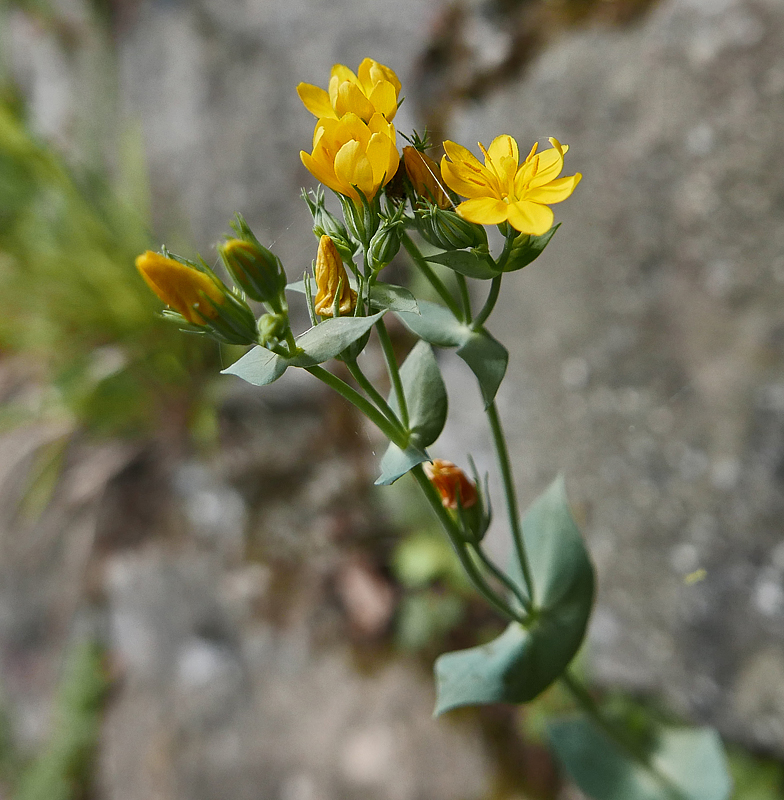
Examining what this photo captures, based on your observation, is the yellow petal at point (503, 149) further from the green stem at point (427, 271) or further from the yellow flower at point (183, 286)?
the yellow flower at point (183, 286)

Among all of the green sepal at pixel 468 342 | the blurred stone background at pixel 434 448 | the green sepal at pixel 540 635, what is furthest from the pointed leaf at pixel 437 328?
the blurred stone background at pixel 434 448

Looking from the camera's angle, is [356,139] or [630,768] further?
[630,768]

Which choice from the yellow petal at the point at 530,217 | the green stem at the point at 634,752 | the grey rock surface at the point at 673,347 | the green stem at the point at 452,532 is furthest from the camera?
the grey rock surface at the point at 673,347

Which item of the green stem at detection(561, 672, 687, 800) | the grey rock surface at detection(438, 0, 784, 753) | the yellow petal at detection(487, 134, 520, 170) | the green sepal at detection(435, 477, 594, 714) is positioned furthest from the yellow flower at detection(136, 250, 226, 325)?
the grey rock surface at detection(438, 0, 784, 753)

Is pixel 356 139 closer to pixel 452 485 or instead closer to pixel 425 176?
pixel 425 176

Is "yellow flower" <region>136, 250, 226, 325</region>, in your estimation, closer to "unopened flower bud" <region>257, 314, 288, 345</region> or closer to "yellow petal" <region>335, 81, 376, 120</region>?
"unopened flower bud" <region>257, 314, 288, 345</region>

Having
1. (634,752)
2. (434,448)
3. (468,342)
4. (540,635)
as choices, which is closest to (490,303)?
(468,342)
